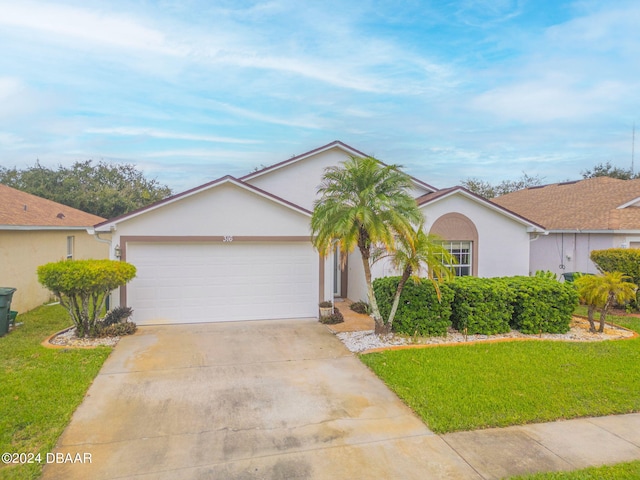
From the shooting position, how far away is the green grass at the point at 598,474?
14.1ft

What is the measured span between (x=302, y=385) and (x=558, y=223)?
15.3 meters

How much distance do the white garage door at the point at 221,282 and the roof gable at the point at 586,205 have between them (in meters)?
11.8

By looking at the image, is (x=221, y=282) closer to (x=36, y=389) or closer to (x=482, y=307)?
(x=36, y=389)

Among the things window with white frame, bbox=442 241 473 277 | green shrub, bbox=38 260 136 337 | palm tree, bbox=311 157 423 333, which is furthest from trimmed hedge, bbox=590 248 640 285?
green shrub, bbox=38 260 136 337

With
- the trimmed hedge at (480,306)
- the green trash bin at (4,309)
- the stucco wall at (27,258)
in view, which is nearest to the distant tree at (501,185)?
the trimmed hedge at (480,306)

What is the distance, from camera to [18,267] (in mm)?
12766

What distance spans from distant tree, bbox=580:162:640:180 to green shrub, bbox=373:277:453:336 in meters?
38.3

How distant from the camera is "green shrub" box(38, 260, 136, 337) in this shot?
8750 millimetres

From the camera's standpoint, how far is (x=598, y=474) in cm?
438

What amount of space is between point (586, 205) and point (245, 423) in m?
18.3

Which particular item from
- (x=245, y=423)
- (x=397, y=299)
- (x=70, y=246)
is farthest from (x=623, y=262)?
(x=70, y=246)

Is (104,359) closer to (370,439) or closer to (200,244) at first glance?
(200,244)

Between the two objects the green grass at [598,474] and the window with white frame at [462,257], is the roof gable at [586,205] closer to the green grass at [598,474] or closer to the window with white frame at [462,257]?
the window with white frame at [462,257]

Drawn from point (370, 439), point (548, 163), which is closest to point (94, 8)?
point (370, 439)
